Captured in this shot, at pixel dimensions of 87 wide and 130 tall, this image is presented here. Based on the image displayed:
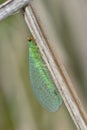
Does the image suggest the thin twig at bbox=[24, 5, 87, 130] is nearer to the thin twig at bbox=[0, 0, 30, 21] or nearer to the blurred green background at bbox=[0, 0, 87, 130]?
the thin twig at bbox=[0, 0, 30, 21]

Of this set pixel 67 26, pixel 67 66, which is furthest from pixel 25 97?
pixel 67 26

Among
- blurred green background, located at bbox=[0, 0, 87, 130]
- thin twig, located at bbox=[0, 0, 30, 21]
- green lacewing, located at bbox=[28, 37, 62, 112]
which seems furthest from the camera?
blurred green background, located at bbox=[0, 0, 87, 130]

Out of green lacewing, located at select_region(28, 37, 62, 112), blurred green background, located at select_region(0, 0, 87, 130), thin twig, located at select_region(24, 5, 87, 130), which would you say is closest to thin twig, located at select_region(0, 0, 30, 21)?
thin twig, located at select_region(24, 5, 87, 130)

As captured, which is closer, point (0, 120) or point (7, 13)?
point (7, 13)

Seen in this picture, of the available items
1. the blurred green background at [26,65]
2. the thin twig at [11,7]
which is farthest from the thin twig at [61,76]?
the blurred green background at [26,65]

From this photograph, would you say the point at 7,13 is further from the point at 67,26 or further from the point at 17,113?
the point at 17,113
